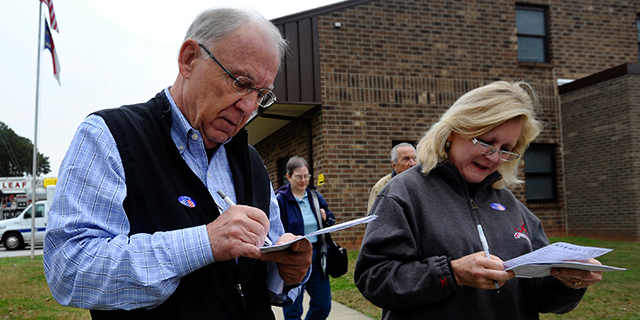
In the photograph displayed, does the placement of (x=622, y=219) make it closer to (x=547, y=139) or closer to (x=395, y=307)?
(x=547, y=139)

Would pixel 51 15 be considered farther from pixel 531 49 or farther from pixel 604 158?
pixel 604 158

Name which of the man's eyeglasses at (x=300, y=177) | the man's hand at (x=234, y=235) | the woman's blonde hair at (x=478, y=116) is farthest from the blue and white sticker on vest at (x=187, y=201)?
the man's eyeglasses at (x=300, y=177)

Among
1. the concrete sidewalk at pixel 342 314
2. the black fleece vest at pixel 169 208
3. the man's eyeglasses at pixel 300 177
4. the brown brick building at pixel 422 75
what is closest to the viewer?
the black fleece vest at pixel 169 208

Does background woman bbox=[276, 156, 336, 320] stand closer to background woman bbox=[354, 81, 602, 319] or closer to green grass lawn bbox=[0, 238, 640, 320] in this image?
green grass lawn bbox=[0, 238, 640, 320]

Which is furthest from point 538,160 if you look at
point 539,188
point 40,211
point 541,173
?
point 40,211

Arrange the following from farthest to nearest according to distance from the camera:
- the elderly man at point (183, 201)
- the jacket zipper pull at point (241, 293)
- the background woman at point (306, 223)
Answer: the background woman at point (306, 223) < the jacket zipper pull at point (241, 293) < the elderly man at point (183, 201)

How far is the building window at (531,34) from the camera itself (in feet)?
42.8

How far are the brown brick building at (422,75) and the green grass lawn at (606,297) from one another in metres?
3.02

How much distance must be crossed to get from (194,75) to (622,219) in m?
13.0

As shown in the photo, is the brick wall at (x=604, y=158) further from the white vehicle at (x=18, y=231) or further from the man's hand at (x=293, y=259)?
the white vehicle at (x=18, y=231)

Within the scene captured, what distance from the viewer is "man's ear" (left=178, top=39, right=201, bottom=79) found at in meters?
1.75

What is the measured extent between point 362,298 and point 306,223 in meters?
1.77

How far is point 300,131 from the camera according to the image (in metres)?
12.3

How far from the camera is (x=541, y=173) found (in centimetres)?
1302
